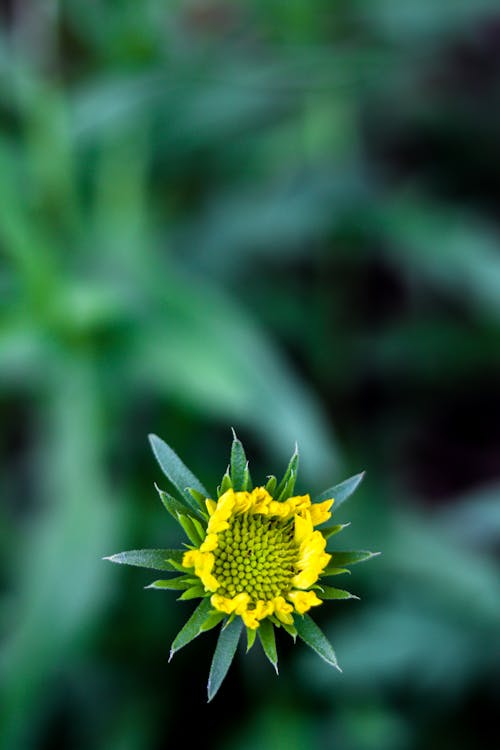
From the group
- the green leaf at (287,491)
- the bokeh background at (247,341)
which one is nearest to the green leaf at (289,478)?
the green leaf at (287,491)

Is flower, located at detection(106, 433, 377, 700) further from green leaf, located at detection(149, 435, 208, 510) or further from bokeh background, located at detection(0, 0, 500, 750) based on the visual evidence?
bokeh background, located at detection(0, 0, 500, 750)

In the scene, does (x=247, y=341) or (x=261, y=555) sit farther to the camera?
(x=247, y=341)

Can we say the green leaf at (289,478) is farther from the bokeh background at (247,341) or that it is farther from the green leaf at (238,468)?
the bokeh background at (247,341)

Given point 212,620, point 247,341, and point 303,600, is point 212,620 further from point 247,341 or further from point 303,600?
point 247,341

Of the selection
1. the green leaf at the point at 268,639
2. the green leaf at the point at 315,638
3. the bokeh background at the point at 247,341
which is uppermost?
the green leaf at the point at 315,638

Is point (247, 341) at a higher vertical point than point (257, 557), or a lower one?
lower

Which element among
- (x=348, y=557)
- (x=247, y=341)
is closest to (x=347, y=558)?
(x=348, y=557)

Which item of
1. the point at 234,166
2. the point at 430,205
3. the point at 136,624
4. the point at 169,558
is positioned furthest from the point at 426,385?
the point at 169,558
